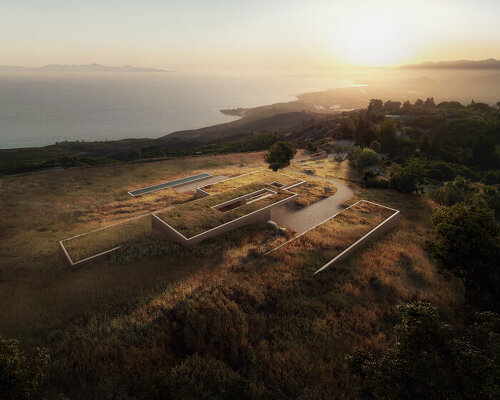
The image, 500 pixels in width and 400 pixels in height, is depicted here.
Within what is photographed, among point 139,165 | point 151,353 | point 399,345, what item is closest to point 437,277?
point 399,345

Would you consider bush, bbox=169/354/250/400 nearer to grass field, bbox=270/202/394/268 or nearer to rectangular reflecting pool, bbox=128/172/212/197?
grass field, bbox=270/202/394/268

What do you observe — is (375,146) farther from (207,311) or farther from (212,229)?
(207,311)

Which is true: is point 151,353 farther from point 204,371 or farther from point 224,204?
point 224,204

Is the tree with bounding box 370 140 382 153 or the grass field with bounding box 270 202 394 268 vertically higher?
the tree with bounding box 370 140 382 153

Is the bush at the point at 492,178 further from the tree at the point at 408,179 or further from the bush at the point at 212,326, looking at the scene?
the bush at the point at 212,326

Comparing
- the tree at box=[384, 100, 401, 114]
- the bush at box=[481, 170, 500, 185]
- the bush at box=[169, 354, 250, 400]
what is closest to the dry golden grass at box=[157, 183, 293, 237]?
the bush at box=[169, 354, 250, 400]
